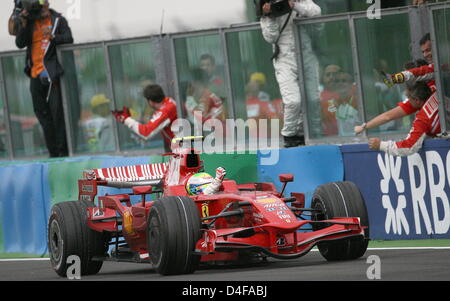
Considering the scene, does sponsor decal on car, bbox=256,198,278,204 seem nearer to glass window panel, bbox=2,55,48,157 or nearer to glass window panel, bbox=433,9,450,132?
glass window panel, bbox=433,9,450,132

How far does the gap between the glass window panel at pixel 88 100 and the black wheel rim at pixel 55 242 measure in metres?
4.40

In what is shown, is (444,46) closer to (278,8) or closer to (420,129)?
(420,129)

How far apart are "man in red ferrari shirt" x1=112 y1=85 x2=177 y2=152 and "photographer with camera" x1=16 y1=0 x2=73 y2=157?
1734mm

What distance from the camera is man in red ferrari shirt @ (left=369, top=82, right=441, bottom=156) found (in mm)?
13969

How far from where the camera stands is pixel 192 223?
11.5 meters

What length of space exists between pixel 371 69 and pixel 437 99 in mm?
1239

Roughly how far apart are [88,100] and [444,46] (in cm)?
619

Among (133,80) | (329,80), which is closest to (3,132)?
(133,80)

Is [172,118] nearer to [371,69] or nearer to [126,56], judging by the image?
[126,56]

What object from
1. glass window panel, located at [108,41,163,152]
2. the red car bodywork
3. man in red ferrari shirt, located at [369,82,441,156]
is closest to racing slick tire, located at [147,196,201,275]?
the red car bodywork

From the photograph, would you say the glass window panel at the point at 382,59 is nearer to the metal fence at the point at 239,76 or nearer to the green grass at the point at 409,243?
the metal fence at the point at 239,76

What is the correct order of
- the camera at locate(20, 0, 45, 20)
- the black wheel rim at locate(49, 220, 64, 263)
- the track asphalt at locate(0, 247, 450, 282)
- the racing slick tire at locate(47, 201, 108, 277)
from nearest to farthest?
the track asphalt at locate(0, 247, 450, 282) < the racing slick tire at locate(47, 201, 108, 277) < the black wheel rim at locate(49, 220, 64, 263) < the camera at locate(20, 0, 45, 20)

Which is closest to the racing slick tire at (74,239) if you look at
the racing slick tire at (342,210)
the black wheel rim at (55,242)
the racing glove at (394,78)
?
the black wheel rim at (55,242)
